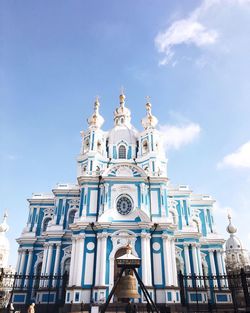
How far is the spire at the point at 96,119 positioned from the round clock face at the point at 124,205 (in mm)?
11909

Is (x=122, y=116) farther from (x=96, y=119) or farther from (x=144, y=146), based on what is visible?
(x=144, y=146)

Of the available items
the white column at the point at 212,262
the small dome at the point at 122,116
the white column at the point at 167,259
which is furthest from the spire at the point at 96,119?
the white column at the point at 212,262

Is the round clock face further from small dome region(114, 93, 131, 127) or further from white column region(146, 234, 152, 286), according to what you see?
small dome region(114, 93, 131, 127)

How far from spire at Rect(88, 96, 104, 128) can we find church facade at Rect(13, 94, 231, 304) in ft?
0.43

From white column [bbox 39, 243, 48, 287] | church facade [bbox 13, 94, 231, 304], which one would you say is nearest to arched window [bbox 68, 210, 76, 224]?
church facade [bbox 13, 94, 231, 304]

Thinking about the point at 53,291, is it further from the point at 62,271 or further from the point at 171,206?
the point at 171,206

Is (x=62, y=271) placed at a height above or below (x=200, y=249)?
below

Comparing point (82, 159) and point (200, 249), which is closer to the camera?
point (200, 249)

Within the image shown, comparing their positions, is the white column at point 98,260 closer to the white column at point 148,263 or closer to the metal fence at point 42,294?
the metal fence at point 42,294

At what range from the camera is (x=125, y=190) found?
23594 millimetres

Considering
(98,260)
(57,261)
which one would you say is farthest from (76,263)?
(57,261)

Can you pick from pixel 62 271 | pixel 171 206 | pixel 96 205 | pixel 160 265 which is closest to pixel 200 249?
pixel 171 206

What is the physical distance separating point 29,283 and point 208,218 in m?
19.6

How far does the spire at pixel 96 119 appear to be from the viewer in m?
33.2
